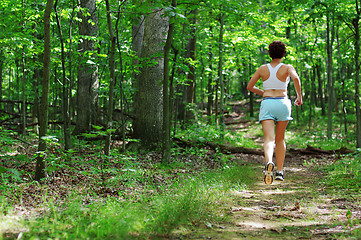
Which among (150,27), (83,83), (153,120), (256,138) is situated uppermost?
(150,27)

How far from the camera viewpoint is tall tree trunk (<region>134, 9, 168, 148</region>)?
873 centimetres

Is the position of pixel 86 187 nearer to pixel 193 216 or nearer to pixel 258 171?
pixel 193 216

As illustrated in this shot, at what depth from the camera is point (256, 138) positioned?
18.3 m

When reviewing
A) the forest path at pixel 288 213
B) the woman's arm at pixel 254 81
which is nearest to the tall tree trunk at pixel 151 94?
the forest path at pixel 288 213

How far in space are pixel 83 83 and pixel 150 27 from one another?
401cm

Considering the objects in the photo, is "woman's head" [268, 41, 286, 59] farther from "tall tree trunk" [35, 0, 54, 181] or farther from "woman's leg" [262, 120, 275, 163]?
"tall tree trunk" [35, 0, 54, 181]

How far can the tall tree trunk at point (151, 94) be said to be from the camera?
28.7 ft

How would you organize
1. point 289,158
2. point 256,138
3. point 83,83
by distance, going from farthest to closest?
point 256,138 < point 83,83 < point 289,158

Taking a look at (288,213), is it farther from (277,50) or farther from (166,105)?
(166,105)

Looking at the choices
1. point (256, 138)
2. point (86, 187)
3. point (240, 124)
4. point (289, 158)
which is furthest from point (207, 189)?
point (240, 124)

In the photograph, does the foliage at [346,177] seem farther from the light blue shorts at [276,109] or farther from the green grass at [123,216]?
the green grass at [123,216]

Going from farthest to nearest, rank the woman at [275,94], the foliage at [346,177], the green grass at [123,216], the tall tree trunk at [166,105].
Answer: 1. the tall tree trunk at [166,105]
2. the foliage at [346,177]
3. the woman at [275,94]
4. the green grass at [123,216]

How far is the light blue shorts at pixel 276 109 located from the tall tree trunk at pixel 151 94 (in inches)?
165

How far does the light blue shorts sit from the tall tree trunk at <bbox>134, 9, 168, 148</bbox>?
4.19m
